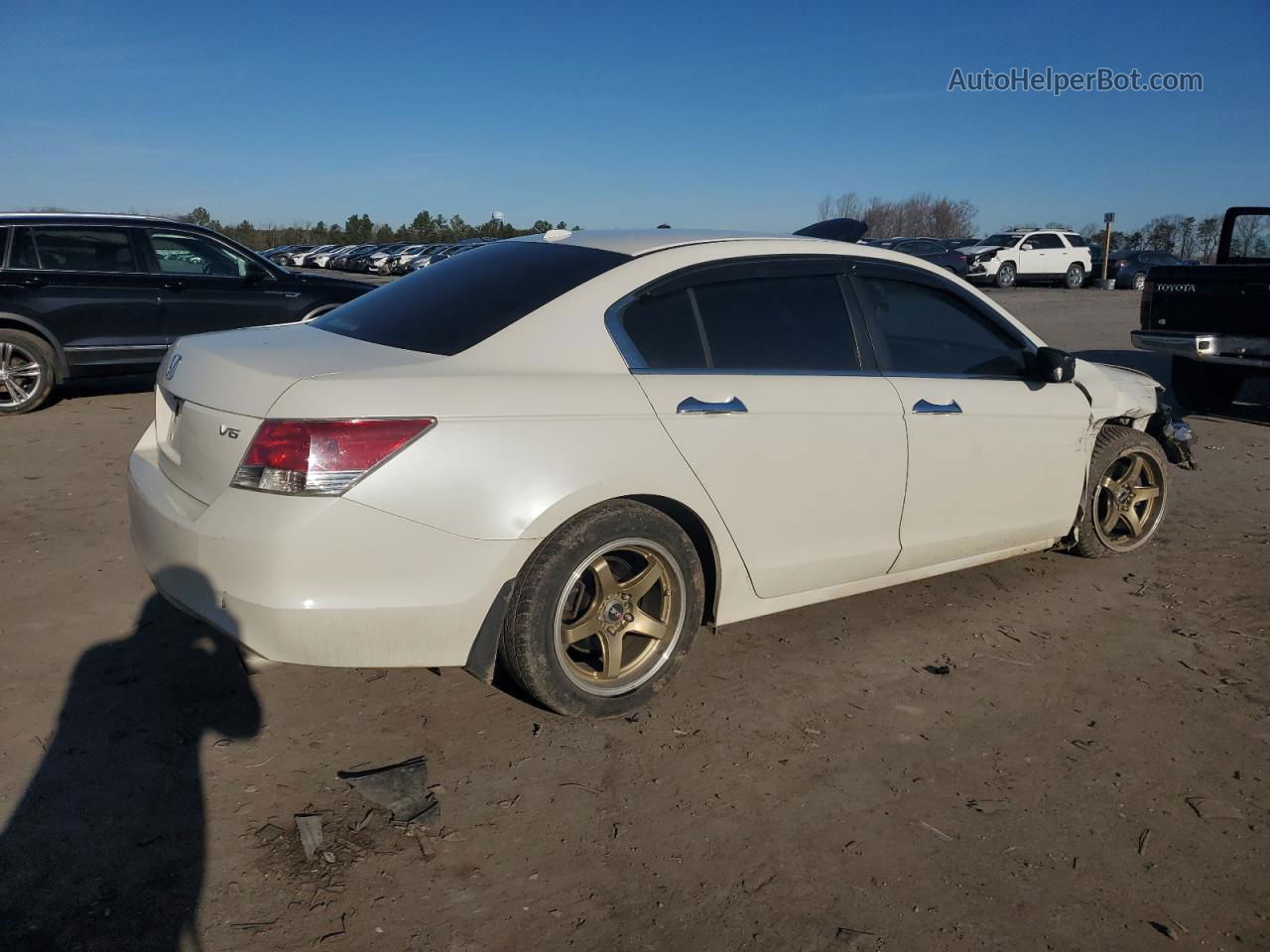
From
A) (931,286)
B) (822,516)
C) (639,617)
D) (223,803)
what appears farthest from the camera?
(931,286)

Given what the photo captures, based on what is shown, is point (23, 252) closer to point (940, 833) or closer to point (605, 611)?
point (605, 611)

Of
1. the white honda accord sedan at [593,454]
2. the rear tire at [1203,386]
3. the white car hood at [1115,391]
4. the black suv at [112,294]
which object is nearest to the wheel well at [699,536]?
the white honda accord sedan at [593,454]

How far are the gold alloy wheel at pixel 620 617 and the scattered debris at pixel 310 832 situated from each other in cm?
88

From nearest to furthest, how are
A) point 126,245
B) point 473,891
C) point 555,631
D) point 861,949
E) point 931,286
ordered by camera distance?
point 861,949 → point 473,891 → point 555,631 → point 931,286 → point 126,245

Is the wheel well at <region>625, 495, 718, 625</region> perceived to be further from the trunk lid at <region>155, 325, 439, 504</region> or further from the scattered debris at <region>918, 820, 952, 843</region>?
the scattered debris at <region>918, 820, 952, 843</region>

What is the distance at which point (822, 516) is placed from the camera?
3850 millimetres

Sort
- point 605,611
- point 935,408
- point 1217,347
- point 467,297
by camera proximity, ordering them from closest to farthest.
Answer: point 605,611
point 467,297
point 935,408
point 1217,347

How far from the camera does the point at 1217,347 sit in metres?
8.66

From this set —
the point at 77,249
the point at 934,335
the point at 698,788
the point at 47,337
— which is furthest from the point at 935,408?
the point at 77,249

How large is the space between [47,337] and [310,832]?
25.2ft

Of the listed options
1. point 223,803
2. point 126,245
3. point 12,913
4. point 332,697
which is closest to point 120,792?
point 223,803

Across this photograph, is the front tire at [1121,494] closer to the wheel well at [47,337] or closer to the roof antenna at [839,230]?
the roof antenna at [839,230]

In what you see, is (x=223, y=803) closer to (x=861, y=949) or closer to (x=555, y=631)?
(x=555, y=631)

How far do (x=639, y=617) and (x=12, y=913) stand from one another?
1957mm
